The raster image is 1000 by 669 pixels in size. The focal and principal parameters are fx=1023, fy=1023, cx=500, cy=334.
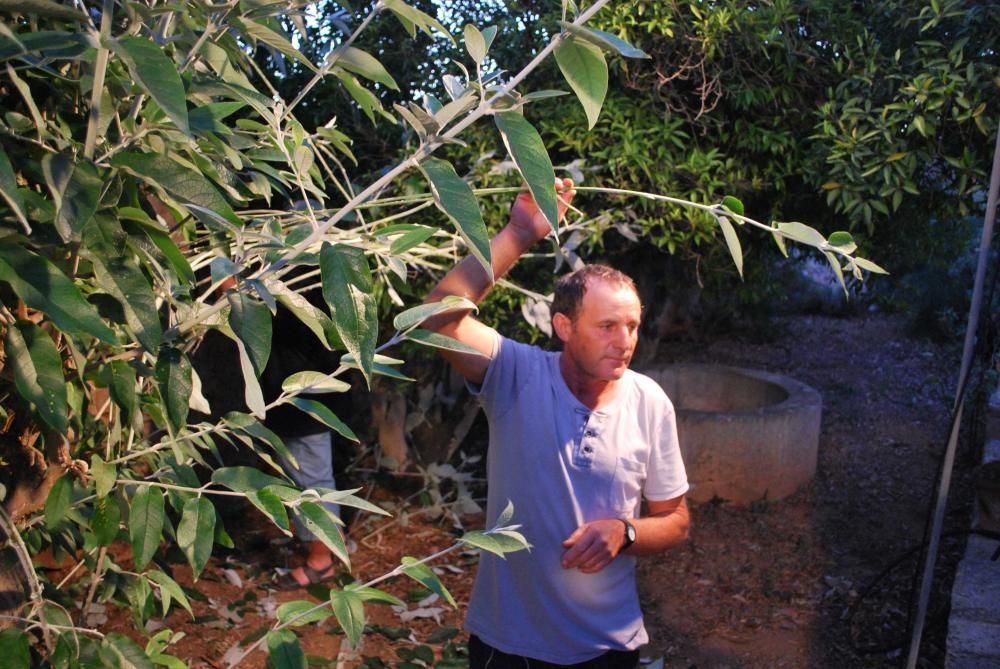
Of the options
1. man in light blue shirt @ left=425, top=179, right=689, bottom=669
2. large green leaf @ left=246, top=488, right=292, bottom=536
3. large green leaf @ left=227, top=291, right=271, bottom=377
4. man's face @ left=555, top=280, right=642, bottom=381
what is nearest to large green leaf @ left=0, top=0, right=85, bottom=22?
large green leaf @ left=227, top=291, right=271, bottom=377

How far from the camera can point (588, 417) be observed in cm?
268

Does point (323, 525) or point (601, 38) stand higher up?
point (601, 38)

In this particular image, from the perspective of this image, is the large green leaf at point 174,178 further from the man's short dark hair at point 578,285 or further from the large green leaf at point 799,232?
the man's short dark hair at point 578,285

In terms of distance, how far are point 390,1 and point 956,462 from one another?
647 centimetres

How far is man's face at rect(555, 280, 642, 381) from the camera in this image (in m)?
2.59

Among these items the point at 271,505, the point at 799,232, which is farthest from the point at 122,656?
the point at 799,232

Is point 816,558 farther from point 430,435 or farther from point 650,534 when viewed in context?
point 650,534

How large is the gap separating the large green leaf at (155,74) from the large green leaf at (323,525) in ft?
1.73

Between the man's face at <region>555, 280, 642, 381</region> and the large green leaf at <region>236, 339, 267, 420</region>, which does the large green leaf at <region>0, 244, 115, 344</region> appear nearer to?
the large green leaf at <region>236, 339, 267, 420</region>

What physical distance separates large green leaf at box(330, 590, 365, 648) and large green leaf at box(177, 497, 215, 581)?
0.61ft

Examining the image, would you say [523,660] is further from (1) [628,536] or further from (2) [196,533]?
(2) [196,533]

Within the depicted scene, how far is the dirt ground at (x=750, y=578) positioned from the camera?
4398 millimetres

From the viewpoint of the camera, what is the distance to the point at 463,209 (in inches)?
44.5

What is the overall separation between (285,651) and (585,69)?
862 mm
